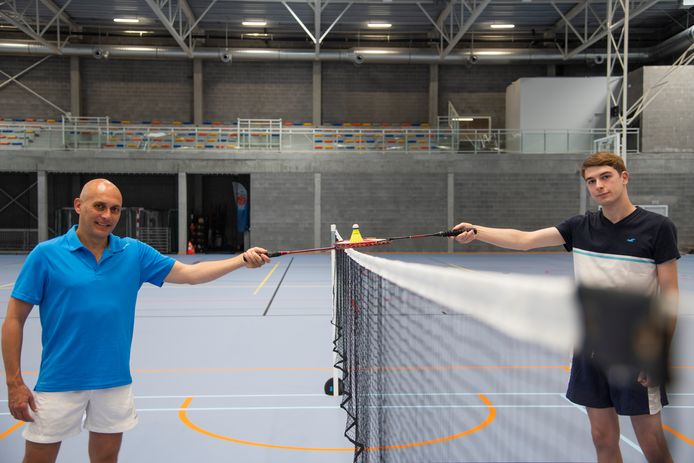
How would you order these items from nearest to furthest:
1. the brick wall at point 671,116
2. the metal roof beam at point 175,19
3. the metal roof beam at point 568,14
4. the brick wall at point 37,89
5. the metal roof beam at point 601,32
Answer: the metal roof beam at point 175,19
the metal roof beam at point 601,32
the metal roof beam at point 568,14
the brick wall at point 671,116
the brick wall at point 37,89

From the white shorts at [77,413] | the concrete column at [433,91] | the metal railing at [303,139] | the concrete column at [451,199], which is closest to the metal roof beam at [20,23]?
the metal railing at [303,139]

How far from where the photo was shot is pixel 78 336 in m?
2.79

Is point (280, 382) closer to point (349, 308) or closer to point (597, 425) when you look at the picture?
point (349, 308)

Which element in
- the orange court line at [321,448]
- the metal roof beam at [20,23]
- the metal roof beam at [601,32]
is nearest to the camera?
the orange court line at [321,448]

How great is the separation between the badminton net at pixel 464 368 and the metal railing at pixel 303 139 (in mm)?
18202

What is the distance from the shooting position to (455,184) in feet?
83.3

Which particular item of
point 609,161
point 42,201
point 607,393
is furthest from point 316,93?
point 607,393

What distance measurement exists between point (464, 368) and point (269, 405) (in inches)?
75.3

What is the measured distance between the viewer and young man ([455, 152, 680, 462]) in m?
2.53

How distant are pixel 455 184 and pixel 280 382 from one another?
20405mm

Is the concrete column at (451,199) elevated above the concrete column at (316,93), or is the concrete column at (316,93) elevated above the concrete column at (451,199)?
the concrete column at (316,93)

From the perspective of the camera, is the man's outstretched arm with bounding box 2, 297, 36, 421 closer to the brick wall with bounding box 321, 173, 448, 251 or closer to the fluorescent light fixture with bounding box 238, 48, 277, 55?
the brick wall with bounding box 321, 173, 448, 251

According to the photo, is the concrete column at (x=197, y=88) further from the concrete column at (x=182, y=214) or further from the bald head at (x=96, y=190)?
the bald head at (x=96, y=190)

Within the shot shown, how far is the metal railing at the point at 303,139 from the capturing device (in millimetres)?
24312
